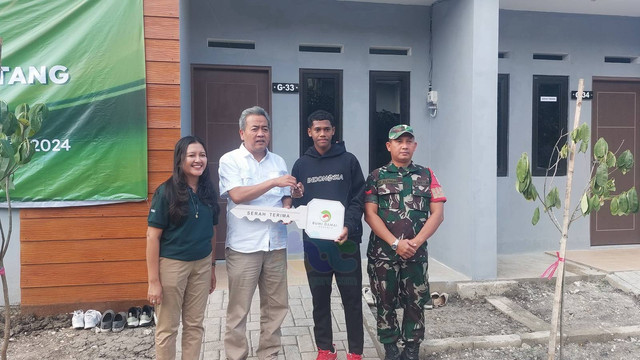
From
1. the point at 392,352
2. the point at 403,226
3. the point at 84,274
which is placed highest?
the point at 403,226

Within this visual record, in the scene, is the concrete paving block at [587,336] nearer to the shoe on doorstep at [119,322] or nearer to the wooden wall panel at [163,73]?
the shoe on doorstep at [119,322]

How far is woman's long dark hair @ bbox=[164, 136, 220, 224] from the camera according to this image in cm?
266

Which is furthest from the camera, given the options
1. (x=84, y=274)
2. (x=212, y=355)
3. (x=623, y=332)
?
(x=84, y=274)

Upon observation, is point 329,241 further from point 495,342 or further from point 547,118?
point 547,118

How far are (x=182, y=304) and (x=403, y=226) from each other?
157 centimetres

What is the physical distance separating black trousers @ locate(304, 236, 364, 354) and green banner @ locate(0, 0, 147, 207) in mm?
1924

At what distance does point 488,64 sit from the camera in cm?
485

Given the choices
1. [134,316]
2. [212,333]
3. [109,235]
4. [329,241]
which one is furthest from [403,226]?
[109,235]

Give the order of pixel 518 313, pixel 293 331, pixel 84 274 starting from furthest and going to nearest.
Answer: pixel 518 313
pixel 84 274
pixel 293 331

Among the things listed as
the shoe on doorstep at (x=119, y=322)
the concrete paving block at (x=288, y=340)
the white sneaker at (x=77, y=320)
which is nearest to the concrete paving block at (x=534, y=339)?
the concrete paving block at (x=288, y=340)

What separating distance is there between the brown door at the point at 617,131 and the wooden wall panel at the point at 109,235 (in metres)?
5.75

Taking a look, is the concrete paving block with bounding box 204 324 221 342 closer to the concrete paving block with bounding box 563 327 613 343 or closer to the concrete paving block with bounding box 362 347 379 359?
the concrete paving block with bounding box 362 347 379 359

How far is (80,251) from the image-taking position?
161 inches

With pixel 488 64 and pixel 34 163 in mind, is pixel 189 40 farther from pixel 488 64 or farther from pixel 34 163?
pixel 488 64
